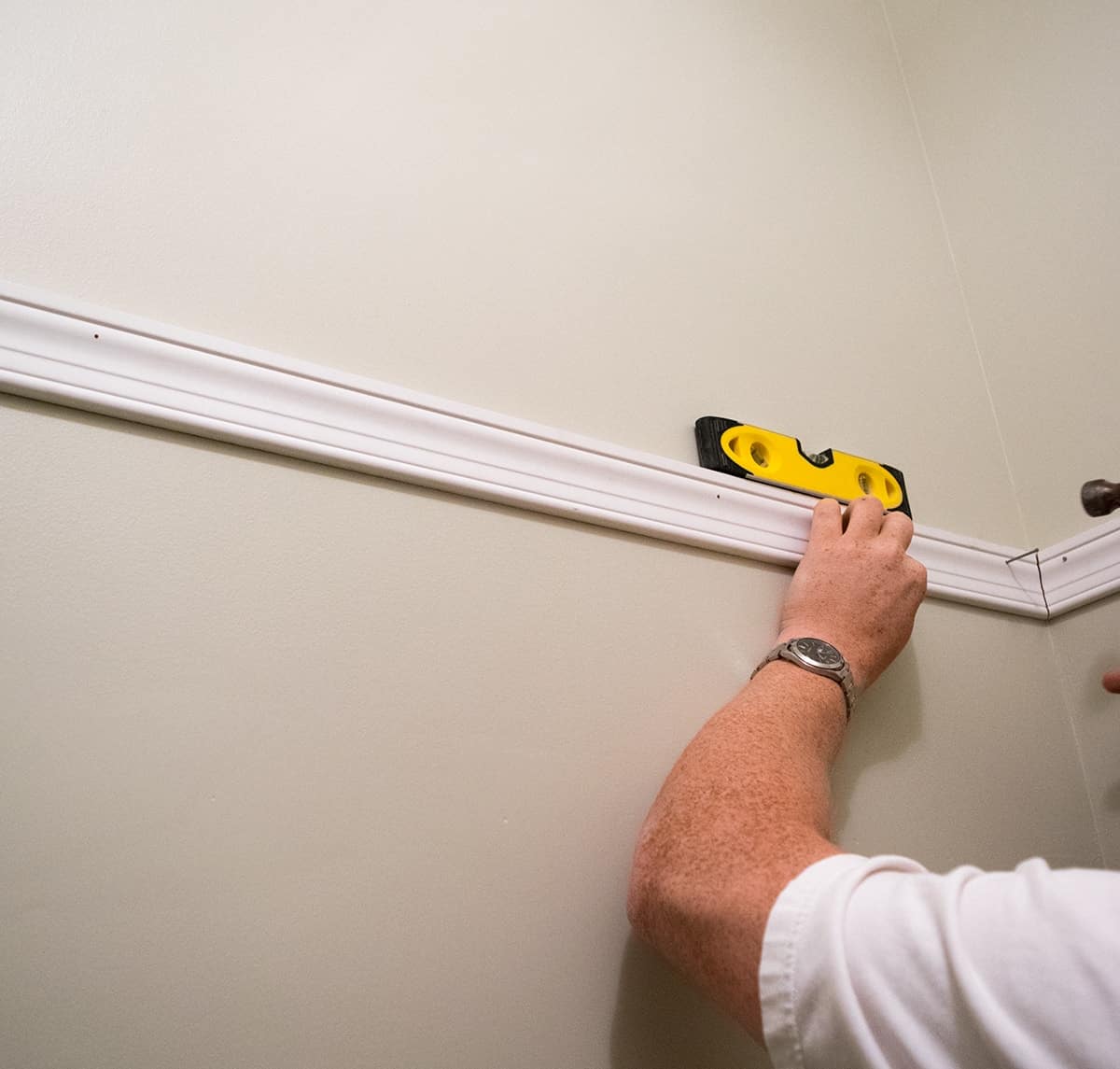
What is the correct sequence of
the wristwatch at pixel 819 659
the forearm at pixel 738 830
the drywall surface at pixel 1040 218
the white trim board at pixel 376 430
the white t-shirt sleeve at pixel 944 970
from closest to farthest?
the white t-shirt sleeve at pixel 944 970 → the forearm at pixel 738 830 → the white trim board at pixel 376 430 → the wristwatch at pixel 819 659 → the drywall surface at pixel 1040 218

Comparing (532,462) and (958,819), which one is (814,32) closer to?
(532,462)

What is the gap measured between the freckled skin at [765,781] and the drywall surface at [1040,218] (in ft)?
1.10

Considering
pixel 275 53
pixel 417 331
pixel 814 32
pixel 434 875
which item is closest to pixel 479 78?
pixel 275 53

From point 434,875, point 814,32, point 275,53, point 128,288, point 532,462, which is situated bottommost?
point 434,875

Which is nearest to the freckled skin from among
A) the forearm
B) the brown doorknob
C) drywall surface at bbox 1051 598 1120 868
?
the forearm

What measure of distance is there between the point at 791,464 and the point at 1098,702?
40 centimetres

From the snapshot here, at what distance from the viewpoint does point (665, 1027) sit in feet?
1.95

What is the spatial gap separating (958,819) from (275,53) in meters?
0.92

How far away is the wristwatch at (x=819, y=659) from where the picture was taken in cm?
69

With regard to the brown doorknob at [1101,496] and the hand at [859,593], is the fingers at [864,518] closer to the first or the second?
the hand at [859,593]

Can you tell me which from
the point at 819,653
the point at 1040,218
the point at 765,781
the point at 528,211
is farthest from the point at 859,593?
the point at 1040,218

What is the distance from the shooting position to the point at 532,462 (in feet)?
2.34

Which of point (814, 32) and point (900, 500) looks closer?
point (900, 500)

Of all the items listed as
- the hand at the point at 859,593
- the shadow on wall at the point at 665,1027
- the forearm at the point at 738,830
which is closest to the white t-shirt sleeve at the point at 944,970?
the forearm at the point at 738,830
